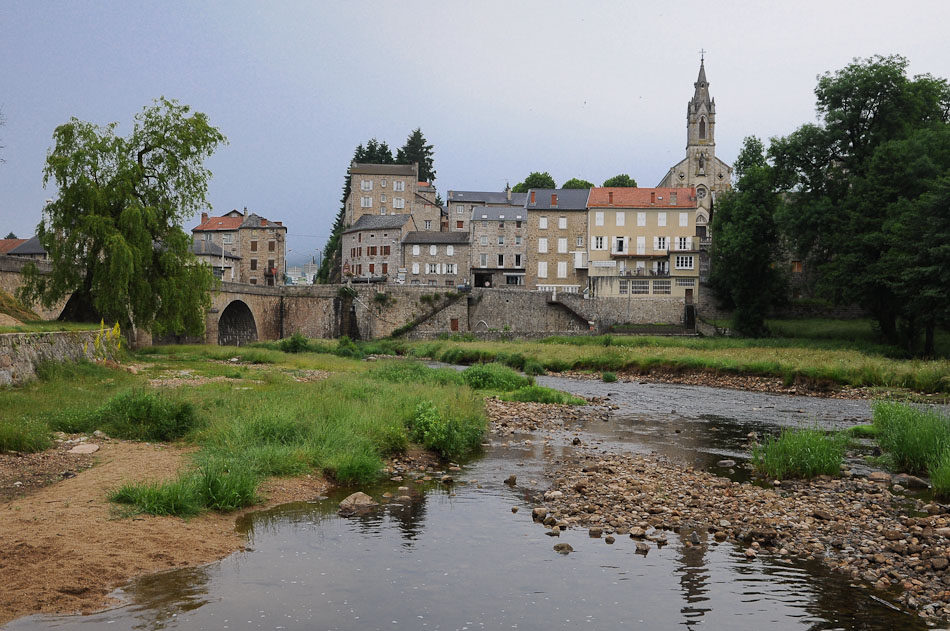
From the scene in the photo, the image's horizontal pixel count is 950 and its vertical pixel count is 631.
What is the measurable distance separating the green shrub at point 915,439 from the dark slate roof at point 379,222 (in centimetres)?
7519

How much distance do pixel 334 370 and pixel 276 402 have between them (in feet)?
53.0

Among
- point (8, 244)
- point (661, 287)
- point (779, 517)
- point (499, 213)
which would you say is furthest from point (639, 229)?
point (8, 244)

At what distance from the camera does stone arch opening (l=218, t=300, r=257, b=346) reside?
224ft

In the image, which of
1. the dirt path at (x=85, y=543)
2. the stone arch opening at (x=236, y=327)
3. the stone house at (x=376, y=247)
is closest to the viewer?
the dirt path at (x=85, y=543)

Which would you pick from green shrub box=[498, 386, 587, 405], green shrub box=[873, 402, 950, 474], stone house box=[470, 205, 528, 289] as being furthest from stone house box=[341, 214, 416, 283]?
green shrub box=[873, 402, 950, 474]

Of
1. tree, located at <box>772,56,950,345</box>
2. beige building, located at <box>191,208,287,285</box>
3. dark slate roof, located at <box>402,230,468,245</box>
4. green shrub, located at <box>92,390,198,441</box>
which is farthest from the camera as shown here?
beige building, located at <box>191,208,287,285</box>

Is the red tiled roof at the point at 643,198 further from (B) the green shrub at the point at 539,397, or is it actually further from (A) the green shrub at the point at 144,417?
(A) the green shrub at the point at 144,417

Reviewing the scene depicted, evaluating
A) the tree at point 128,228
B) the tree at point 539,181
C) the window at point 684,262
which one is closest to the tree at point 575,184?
the tree at point 539,181

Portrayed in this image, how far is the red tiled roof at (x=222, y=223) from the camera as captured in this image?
10319cm

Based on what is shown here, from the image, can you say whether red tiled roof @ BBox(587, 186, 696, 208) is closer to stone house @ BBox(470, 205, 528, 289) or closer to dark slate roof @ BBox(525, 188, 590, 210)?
dark slate roof @ BBox(525, 188, 590, 210)

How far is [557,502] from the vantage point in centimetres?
1271

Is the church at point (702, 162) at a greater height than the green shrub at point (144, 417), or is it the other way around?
the church at point (702, 162)

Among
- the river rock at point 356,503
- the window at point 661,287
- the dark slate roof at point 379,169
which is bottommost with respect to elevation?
the river rock at point 356,503

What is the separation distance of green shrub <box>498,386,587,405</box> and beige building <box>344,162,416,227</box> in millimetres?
76968
